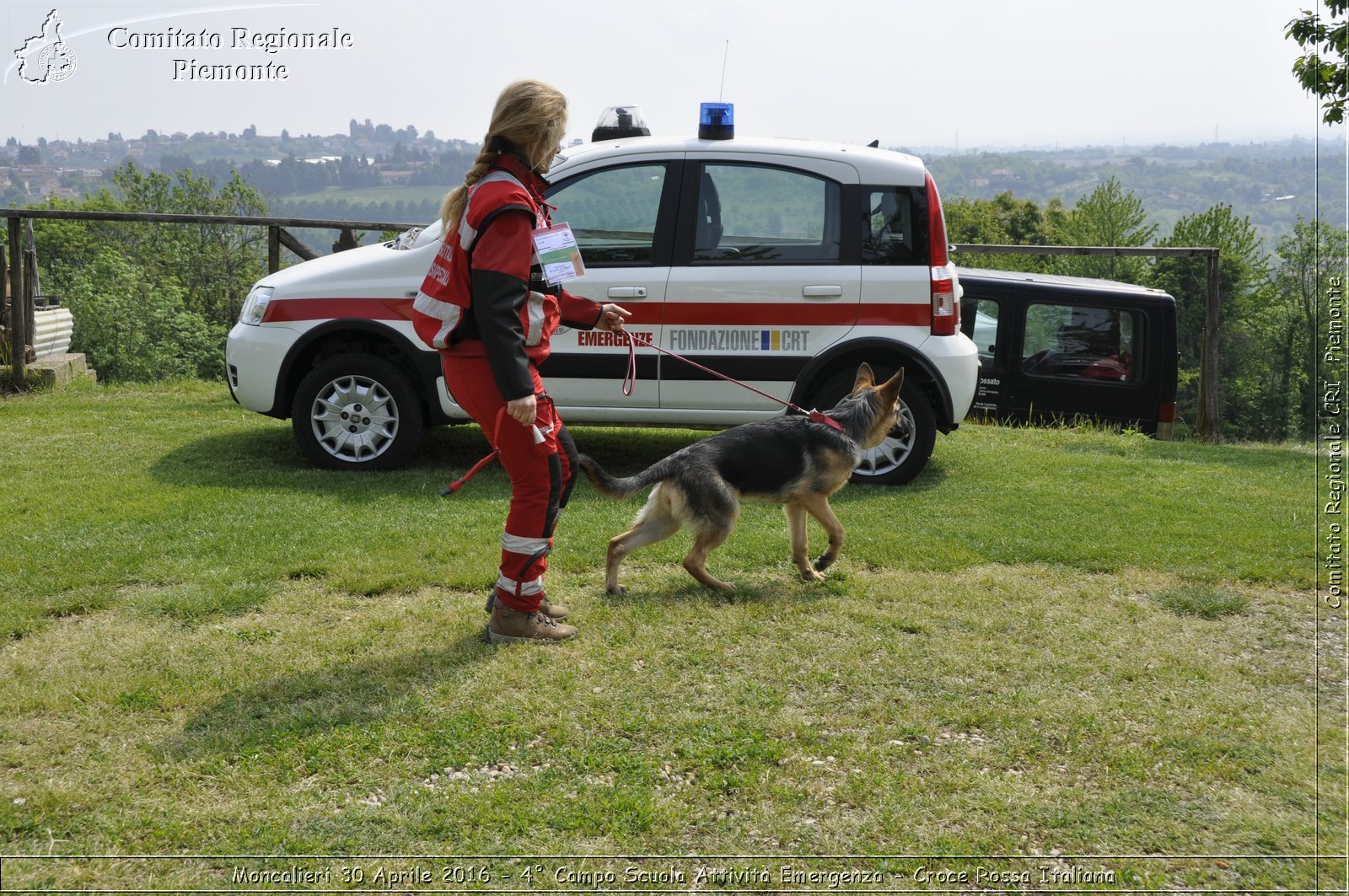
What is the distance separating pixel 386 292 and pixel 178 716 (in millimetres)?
3936

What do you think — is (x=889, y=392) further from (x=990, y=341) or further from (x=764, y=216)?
(x=990, y=341)

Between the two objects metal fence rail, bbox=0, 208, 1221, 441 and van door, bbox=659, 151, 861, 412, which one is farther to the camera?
metal fence rail, bbox=0, 208, 1221, 441

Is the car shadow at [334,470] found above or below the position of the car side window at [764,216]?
below

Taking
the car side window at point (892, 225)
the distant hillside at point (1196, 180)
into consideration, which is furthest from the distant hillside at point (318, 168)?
the car side window at point (892, 225)

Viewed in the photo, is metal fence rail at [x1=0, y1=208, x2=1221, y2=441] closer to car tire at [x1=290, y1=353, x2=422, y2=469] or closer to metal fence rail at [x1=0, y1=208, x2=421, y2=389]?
metal fence rail at [x1=0, y1=208, x2=421, y2=389]

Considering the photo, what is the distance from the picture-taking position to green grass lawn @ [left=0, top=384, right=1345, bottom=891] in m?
2.97

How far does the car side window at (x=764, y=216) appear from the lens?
7109 mm

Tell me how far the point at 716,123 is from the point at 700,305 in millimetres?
1281

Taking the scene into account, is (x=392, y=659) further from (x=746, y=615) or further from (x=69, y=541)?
(x=69, y=541)

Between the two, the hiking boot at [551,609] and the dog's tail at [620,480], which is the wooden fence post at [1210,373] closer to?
the dog's tail at [620,480]

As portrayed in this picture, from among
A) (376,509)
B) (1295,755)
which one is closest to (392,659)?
(376,509)

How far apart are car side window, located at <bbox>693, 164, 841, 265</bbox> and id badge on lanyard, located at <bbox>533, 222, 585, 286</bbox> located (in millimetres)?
3102

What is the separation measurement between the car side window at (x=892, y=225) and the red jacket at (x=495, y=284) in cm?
341

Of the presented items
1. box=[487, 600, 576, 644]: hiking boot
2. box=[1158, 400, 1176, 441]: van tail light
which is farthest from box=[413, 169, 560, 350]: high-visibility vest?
box=[1158, 400, 1176, 441]: van tail light
